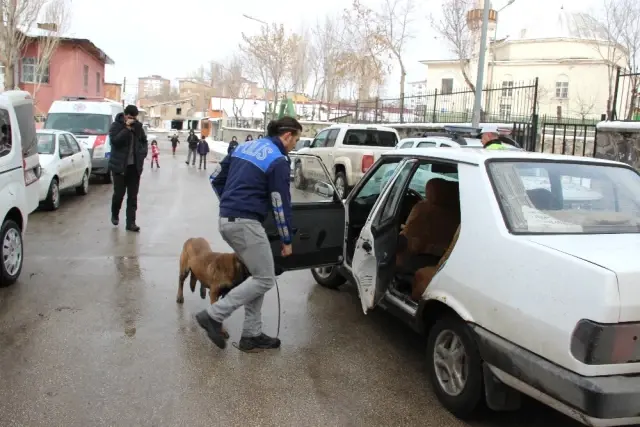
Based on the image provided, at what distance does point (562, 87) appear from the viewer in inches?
1651

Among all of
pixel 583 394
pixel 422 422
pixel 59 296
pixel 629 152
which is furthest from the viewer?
pixel 629 152

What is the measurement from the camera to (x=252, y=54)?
44.2 m

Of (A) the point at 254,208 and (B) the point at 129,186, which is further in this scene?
(B) the point at 129,186

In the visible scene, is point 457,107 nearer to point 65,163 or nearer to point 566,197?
point 65,163

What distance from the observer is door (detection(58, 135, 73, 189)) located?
1110cm

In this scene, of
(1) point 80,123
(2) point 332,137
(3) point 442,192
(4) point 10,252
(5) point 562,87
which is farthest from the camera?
(5) point 562,87

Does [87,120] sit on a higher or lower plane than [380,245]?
higher

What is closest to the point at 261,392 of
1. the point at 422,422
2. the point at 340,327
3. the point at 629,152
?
the point at 422,422

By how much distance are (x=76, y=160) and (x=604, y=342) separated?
38.6 ft

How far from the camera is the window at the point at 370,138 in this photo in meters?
15.5

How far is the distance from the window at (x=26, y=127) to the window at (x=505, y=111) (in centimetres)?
1556

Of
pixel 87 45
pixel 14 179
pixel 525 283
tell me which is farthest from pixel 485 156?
pixel 87 45

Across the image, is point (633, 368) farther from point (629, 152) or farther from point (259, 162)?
point (629, 152)

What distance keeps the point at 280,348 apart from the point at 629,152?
8.00 metres
